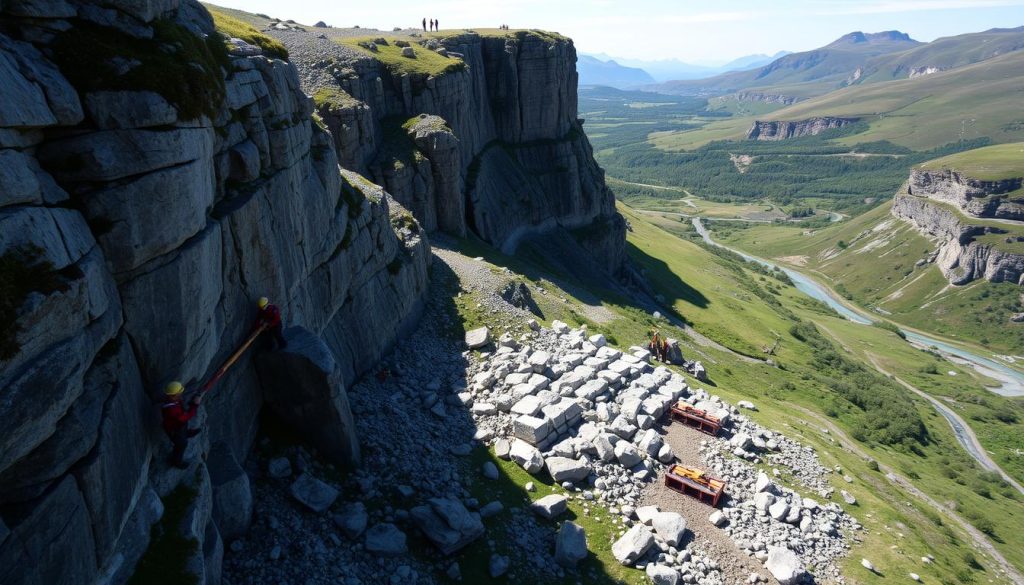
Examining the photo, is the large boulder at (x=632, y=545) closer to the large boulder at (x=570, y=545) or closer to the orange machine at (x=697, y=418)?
the large boulder at (x=570, y=545)

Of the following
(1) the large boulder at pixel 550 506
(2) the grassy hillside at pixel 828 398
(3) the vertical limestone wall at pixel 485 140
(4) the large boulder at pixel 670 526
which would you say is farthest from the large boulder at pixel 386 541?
(3) the vertical limestone wall at pixel 485 140

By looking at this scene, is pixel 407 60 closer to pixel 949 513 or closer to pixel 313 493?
pixel 313 493

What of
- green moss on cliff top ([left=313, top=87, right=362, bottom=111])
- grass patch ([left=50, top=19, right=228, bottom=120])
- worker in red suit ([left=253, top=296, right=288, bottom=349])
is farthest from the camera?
green moss on cliff top ([left=313, top=87, right=362, bottom=111])

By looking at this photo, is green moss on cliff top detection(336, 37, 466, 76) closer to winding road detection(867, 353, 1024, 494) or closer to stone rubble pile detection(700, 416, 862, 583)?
stone rubble pile detection(700, 416, 862, 583)

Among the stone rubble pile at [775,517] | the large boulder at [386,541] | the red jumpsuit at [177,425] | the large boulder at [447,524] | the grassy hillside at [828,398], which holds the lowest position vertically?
the grassy hillside at [828,398]

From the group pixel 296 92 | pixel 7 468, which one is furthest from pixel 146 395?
pixel 296 92

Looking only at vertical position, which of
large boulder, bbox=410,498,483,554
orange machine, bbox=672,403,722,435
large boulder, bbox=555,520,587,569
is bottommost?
orange machine, bbox=672,403,722,435

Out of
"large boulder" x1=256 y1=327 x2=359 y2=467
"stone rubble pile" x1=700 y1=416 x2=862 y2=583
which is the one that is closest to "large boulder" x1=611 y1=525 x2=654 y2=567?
"stone rubble pile" x1=700 y1=416 x2=862 y2=583
